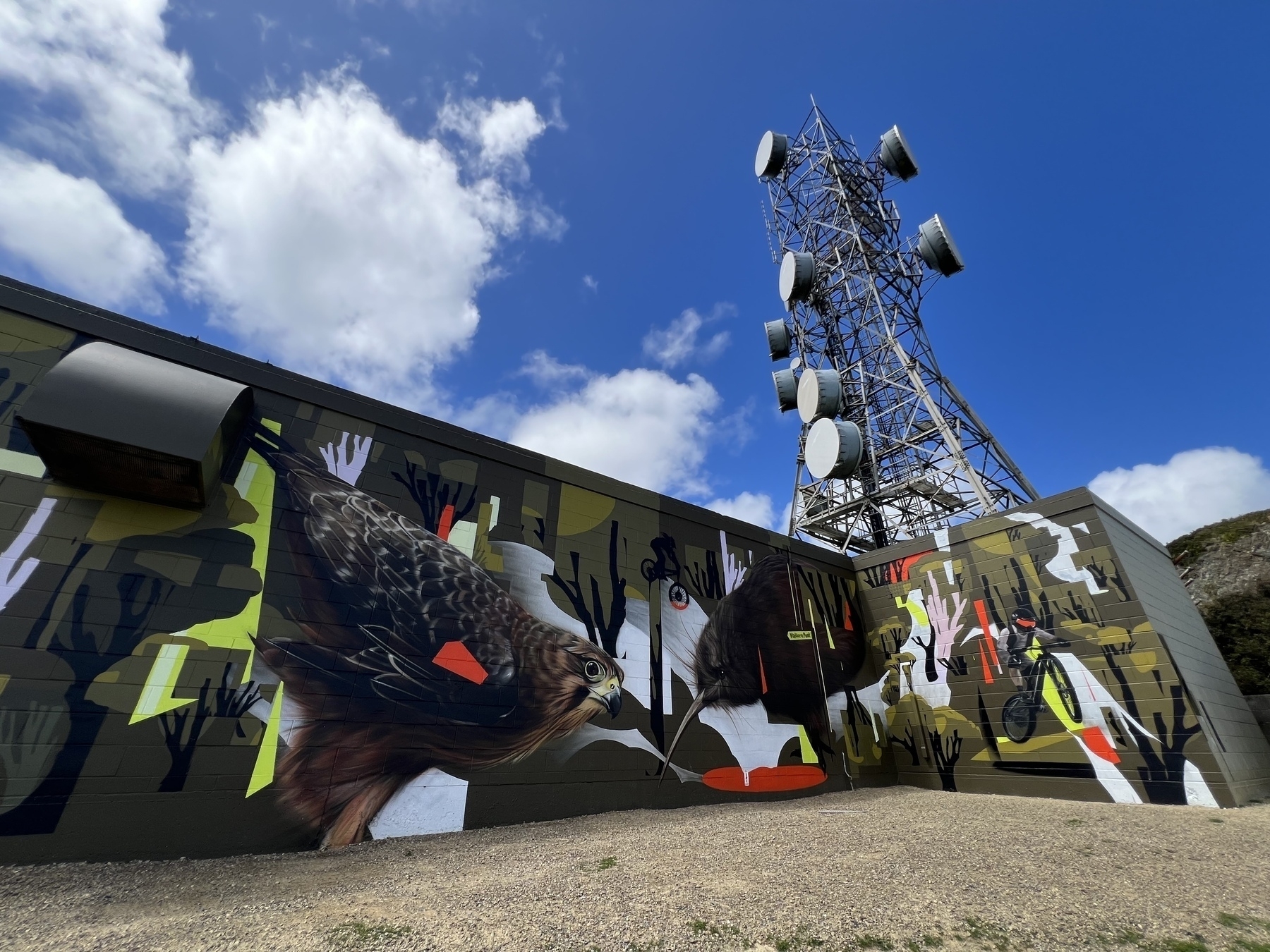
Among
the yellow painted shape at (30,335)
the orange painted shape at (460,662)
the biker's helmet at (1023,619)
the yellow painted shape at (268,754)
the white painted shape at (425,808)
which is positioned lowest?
the white painted shape at (425,808)

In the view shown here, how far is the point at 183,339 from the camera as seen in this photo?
7.09 metres

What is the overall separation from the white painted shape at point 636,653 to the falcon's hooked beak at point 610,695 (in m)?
0.15

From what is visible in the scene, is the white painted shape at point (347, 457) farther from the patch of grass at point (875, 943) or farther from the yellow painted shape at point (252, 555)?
the patch of grass at point (875, 943)

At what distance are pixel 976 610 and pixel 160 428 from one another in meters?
13.6

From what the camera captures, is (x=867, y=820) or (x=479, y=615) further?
(x=479, y=615)

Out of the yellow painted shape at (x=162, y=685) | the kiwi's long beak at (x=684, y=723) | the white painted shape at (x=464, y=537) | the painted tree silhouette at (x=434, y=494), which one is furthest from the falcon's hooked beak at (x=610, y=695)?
the yellow painted shape at (x=162, y=685)

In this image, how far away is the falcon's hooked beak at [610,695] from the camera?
860 cm

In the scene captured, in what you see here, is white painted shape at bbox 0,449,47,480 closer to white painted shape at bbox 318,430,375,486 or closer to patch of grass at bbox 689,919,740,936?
white painted shape at bbox 318,430,375,486

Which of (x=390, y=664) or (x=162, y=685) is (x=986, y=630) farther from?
(x=162, y=685)

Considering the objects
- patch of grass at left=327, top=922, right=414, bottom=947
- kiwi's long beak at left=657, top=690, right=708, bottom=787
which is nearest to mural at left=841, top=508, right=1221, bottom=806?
kiwi's long beak at left=657, top=690, right=708, bottom=787

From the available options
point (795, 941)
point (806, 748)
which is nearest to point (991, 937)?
point (795, 941)

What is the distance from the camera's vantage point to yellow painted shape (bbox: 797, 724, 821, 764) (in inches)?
414

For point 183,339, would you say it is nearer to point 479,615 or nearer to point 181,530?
point 181,530

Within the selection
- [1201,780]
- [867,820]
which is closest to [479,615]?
[867,820]
